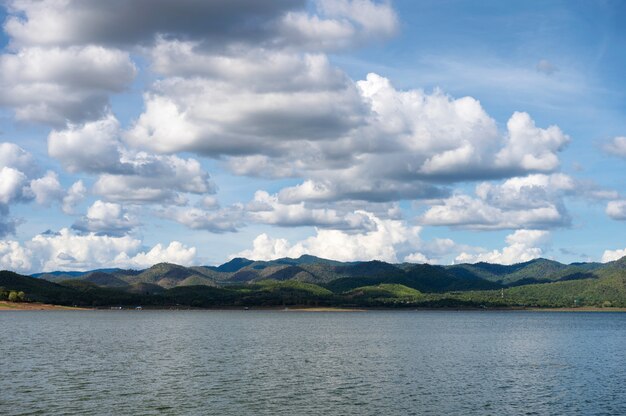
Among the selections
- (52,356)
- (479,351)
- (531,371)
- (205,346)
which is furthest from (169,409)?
(479,351)

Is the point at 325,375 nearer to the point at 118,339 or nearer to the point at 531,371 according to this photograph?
the point at 531,371

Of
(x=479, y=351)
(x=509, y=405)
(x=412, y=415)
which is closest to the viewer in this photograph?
(x=412, y=415)

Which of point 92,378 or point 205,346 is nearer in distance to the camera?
point 92,378

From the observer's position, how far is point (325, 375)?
114750 mm

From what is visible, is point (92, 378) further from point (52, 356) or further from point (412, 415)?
point (412, 415)

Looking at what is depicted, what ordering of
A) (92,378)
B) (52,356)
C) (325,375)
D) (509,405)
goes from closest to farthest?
1. (509,405)
2. (92,378)
3. (325,375)
4. (52,356)

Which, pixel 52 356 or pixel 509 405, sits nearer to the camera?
pixel 509 405

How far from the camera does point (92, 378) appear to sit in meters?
106

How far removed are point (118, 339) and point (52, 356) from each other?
56.1 meters

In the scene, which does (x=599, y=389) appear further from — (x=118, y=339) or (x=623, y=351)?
(x=118, y=339)

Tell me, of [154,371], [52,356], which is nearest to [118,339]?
[52,356]

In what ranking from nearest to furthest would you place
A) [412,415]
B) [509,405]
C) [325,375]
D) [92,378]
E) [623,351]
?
1. [412,415]
2. [509,405]
3. [92,378]
4. [325,375]
5. [623,351]

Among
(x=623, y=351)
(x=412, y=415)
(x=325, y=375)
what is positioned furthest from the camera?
(x=623, y=351)

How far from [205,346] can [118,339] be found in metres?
35.9
